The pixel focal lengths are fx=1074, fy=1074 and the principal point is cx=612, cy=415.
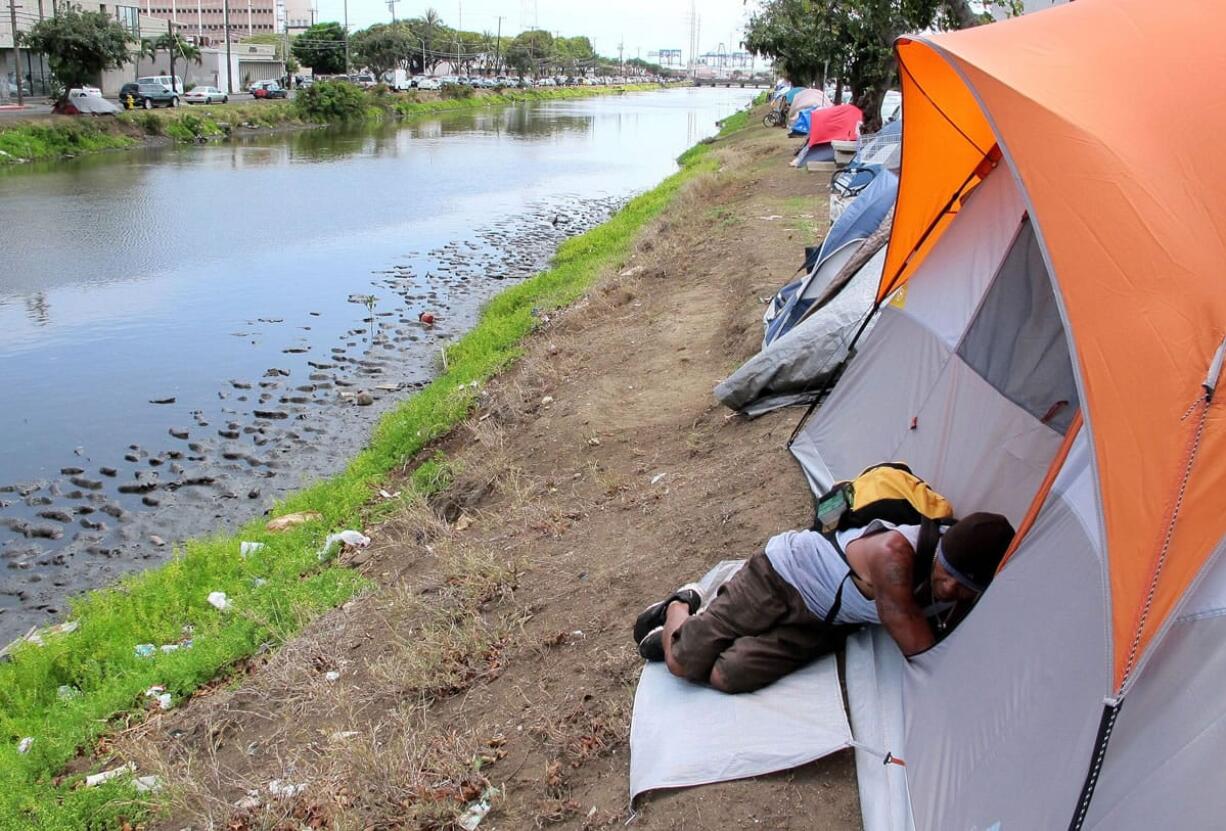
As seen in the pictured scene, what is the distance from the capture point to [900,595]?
12.4 ft

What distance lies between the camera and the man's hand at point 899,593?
12.3 ft

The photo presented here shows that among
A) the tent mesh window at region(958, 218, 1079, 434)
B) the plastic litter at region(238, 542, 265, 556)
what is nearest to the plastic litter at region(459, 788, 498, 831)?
the tent mesh window at region(958, 218, 1079, 434)

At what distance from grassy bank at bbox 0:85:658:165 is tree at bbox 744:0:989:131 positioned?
21.8 metres

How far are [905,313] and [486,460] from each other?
4.33 meters

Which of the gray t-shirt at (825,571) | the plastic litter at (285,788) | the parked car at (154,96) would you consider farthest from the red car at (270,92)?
the gray t-shirt at (825,571)

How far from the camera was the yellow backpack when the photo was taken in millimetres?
4359

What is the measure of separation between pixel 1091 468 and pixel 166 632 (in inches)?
250

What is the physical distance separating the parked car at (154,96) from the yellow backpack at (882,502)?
1801 inches

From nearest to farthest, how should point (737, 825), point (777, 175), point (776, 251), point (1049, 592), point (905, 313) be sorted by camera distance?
point (1049, 592) < point (737, 825) < point (905, 313) < point (776, 251) < point (777, 175)

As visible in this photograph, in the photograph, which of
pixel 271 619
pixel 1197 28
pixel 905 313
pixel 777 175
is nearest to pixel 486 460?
pixel 271 619

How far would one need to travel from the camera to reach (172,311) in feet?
55.7

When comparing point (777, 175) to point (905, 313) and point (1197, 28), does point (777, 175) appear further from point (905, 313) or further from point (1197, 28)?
point (1197, 28)

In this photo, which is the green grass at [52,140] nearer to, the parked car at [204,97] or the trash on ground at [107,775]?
the parked car at [204,97]

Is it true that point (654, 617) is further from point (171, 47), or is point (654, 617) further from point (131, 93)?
point (171, 47)
